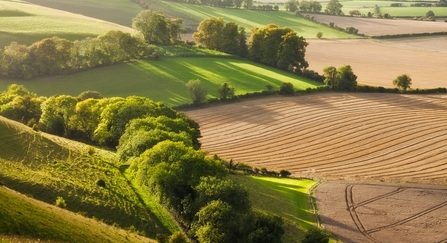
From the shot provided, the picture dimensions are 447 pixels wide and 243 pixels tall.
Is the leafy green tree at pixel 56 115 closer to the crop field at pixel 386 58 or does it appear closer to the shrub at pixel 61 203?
the shrub at pixel 61 203

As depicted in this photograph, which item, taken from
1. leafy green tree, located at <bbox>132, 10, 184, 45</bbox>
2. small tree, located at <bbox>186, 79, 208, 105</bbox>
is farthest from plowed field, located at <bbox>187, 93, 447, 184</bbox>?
leafy green tree, located at <bbox>132, 10, 184, 45</bbox>

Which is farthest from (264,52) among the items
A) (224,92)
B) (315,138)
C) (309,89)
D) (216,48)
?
(315,138)

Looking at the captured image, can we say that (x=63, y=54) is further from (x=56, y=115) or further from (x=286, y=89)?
(x=286, y=89)

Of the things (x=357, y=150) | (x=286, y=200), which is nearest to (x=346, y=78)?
(x=357, y=150)

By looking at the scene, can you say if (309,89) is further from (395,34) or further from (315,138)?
(395,34)

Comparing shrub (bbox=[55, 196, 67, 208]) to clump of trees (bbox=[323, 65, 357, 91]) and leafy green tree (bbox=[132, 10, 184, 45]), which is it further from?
leafy green tree (bbox=[132, 10, 184, 45])

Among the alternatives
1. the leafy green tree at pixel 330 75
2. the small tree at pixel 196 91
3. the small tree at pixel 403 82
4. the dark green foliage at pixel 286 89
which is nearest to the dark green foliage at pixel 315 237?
the small tree at pixel 196 91

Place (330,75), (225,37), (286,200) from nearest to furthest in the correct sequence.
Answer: (286,200) → (330,75) → (225,37)
